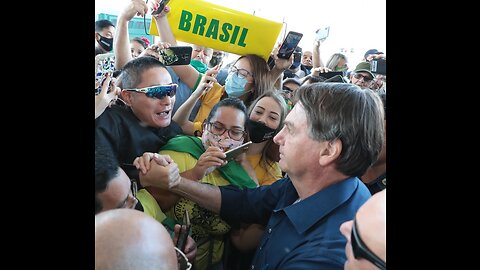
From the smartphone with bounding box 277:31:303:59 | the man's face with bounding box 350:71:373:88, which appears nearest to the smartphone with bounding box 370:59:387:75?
the man's face with bounding box 350:71:373:88

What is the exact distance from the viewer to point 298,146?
936 mm

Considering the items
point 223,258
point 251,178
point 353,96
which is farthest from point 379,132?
point 223,258

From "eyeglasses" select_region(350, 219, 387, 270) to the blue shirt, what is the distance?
9 cm

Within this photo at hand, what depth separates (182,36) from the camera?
1.18 m

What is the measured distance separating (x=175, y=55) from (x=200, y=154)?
0.87ft

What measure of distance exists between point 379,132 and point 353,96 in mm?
95

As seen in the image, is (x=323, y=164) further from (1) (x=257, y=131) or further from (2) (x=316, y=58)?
(2) (x=316, y=58)

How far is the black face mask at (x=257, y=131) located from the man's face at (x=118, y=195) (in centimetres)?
40

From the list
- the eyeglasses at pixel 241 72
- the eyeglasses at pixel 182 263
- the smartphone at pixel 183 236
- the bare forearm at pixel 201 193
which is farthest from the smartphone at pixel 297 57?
the eyeglasses at pixel 182 263

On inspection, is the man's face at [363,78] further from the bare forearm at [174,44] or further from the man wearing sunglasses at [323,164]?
the bare forearm at [174,44]

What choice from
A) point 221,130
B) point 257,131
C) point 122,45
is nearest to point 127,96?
point 122,45
